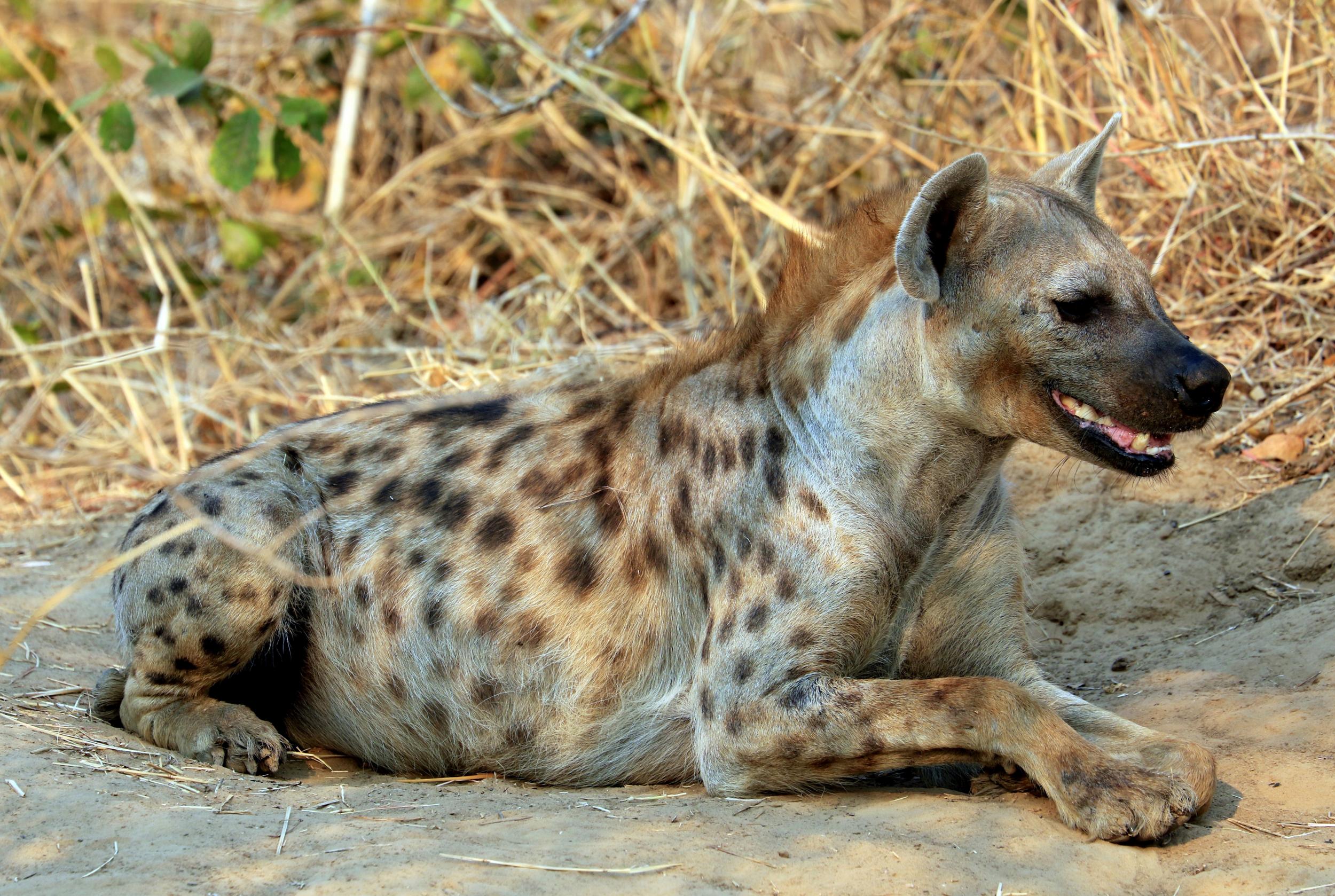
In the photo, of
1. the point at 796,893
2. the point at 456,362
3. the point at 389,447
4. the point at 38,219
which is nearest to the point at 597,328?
the point at 456,362

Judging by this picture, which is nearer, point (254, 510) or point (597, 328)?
point (254, 510)

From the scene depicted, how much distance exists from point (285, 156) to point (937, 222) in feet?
13.1

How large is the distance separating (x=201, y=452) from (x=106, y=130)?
1482mm

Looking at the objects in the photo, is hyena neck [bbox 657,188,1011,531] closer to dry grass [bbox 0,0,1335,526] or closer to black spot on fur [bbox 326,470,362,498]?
black spot on fur [bbox 326,470,362,498]

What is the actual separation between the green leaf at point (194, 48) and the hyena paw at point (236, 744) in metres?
3.65

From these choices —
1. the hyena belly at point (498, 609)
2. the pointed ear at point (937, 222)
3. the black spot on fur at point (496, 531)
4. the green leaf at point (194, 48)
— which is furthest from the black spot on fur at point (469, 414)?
the green leaf at point (194, 48)

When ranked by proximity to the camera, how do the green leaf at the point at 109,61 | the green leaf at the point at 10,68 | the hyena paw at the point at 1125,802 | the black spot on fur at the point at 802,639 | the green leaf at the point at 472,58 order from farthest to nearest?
the green leaf at the point at 472,58
the green leaf at the point at 10,68
the green leaf at the point at 109,61
the black spot on fur at the point at 802,639
the hyena paw at the point at 1125,802

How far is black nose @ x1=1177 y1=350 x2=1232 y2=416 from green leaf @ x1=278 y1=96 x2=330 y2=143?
429 centimetres

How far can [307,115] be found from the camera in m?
6.01

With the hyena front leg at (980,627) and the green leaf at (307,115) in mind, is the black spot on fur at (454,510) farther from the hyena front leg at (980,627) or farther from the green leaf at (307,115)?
the green leaf at (307,115)

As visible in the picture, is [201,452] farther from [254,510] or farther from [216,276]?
[254,510]

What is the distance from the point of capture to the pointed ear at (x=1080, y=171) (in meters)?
3.45

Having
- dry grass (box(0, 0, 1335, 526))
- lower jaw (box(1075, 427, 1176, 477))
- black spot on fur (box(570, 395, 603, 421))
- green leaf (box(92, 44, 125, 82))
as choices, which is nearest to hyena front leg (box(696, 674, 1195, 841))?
lower jaw (box(1075, 427, 1176, 477))

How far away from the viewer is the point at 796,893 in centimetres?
251
